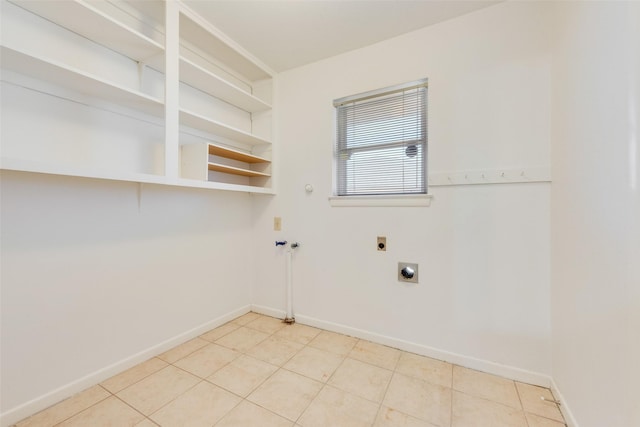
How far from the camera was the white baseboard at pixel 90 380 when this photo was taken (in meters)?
1.27

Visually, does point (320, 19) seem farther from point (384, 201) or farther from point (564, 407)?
point (564, 407)

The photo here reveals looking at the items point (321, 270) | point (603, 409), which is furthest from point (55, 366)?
point (603, 409)

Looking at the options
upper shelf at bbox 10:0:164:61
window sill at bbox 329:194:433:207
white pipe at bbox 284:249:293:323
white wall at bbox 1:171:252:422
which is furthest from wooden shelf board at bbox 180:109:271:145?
white pipe at bbox 284:249:293:323

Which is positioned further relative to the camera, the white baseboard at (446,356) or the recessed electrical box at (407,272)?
the recessed electrical box at (407,272)

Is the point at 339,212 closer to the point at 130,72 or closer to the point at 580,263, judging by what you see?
the point at 580,263

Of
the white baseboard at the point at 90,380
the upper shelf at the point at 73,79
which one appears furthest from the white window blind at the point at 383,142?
the white baseboard at the point at 90,380

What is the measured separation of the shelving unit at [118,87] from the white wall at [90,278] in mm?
223

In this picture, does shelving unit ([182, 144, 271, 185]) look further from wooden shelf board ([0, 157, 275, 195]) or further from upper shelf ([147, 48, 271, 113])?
upper shelf ([147, 48, 271, 113])

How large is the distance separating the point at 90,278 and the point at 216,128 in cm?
134

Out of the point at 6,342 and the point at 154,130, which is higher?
the point at 154,130

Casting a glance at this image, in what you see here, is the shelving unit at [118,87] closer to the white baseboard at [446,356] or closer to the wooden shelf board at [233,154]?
the wooden shelf board at [233,154]

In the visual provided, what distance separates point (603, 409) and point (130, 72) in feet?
9.84

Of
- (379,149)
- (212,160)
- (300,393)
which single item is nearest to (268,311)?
(300,393)

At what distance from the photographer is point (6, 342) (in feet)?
4.10
